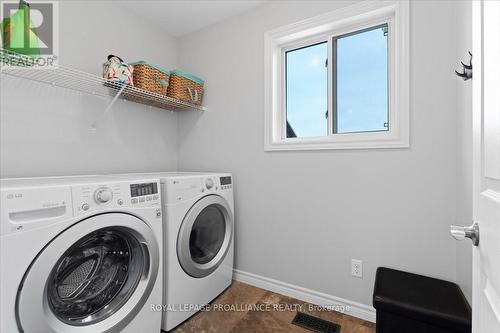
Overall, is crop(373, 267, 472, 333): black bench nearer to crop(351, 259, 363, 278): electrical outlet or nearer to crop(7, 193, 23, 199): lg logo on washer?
crop(351, 259, 363, 278): electrical outlet

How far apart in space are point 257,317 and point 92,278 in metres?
1.03

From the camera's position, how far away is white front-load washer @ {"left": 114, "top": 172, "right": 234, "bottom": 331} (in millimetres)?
1401

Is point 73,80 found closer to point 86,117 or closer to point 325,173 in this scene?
point 86,117

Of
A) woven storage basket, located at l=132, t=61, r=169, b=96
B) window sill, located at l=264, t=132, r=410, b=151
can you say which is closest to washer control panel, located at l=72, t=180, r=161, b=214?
woven storage basket, located at l=132, t=61, r=169, b=96

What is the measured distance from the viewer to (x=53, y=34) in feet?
5.05

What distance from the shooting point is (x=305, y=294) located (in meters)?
1.73

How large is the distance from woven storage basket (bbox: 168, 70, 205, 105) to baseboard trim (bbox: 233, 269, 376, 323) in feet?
5.16

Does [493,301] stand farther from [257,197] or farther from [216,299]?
[216,299]

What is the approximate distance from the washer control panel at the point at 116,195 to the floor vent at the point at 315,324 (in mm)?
1166

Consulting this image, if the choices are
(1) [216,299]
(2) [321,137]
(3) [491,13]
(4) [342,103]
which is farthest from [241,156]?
(3) [491,13]

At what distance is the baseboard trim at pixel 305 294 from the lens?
1.53 meters

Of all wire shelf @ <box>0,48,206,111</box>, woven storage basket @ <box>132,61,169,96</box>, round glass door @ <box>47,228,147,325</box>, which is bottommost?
round glass door @ <box>47,228,147,325</box>

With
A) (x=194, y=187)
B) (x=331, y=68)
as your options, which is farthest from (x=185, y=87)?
(x=331, y=68)

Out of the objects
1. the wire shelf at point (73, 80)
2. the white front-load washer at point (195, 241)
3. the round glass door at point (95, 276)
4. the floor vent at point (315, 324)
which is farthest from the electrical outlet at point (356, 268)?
the wire shelf at point (73, 80)
